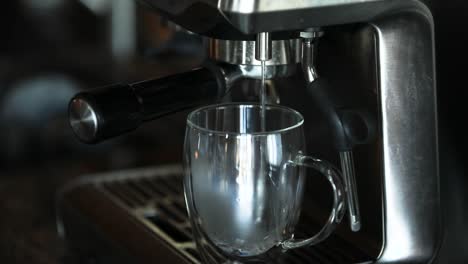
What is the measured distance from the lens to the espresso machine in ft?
1.86

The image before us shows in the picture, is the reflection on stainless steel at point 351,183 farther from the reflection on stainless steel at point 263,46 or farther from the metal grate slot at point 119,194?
the metal grate slot at point 119,194

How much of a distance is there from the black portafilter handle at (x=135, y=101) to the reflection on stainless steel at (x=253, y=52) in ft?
0.06

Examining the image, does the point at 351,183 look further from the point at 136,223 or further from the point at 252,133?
the point at 136,223

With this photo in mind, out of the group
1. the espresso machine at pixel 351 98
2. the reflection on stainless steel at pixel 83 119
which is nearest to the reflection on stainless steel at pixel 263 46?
the espresso machine at pixel 351 98

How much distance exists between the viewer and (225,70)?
0.62m

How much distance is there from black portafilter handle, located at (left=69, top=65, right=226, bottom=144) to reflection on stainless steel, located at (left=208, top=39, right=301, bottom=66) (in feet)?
0.06

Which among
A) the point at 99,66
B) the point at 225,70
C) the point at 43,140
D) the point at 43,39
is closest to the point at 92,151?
the point at 43,140

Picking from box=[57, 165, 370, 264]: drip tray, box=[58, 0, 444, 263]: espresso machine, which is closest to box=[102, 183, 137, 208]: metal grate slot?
box=[57, 165, 370, 264]: drip tray

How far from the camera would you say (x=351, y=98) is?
0.62m

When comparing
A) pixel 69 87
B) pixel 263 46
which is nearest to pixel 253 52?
pixel 263 46

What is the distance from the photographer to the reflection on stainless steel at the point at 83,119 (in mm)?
561

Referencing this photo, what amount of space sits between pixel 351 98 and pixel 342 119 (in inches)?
1.0

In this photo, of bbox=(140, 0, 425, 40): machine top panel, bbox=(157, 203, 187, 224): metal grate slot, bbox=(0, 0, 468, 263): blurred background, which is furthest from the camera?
bbox=(157, 203, 187, 224): metal grate slot

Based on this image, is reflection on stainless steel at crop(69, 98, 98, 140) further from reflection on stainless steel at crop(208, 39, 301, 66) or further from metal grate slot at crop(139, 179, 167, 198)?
metal grate slot at crop(139, 179, 167, 198)
